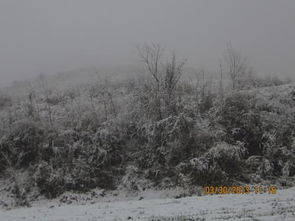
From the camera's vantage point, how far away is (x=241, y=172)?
8.91 meters

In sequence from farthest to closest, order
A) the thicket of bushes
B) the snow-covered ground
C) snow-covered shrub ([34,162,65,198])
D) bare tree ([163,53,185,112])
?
bare tree ([163,53,185,112])
snow-covered shrub ([34,162,65,198])
the thicket of bushes
the snow-covered ground

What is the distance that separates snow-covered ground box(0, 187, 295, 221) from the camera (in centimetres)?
511

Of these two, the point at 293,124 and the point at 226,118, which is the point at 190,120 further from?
the point at 293,124

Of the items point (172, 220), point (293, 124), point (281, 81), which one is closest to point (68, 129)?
point (172, 220)

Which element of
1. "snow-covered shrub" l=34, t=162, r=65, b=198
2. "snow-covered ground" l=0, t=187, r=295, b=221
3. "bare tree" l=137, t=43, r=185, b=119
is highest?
"bare tree" l=137, t=43, r=185, b=119

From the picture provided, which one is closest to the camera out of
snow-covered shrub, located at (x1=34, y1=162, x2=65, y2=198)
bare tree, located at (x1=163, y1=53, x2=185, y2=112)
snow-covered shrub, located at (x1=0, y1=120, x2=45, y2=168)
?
snow-covered shrub, located at (x1=34, y1=162, x2=65, y2=198)

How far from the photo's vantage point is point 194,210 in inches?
228

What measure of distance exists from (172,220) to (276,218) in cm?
216

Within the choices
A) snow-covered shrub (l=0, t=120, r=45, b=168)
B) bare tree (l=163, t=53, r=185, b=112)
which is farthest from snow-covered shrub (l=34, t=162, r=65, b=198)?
bare tree (l=163, t=53, r=185, b=112)

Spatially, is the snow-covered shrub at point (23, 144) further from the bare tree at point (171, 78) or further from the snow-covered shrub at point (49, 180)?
the bare tree at point (171, 78)
